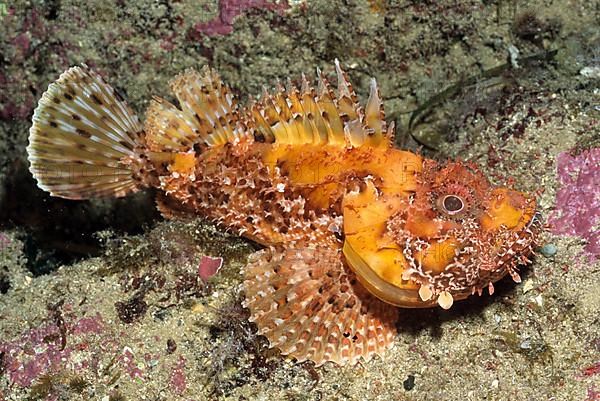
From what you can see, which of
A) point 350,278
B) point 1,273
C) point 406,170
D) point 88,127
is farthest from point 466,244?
point 1,273

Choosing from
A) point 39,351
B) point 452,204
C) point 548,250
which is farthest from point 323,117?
point 39,351

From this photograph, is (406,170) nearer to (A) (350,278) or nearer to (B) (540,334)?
(A) (350,278)

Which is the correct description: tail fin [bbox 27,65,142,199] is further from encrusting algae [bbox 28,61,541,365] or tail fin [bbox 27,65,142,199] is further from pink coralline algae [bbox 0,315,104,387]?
pink coralline algae [bbox 0,315,104,387]

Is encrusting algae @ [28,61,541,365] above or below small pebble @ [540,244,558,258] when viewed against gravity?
above

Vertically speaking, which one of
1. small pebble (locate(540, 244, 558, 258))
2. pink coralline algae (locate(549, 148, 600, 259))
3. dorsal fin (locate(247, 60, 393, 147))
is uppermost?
dorsal fin (locate(247, 60, 393, 147))

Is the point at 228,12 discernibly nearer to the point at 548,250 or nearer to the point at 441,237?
the point at 441,237

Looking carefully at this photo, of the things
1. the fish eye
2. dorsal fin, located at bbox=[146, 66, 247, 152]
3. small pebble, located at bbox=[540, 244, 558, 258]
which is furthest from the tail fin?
small pebble, located at bbox=[540, 244, 558, 258]
